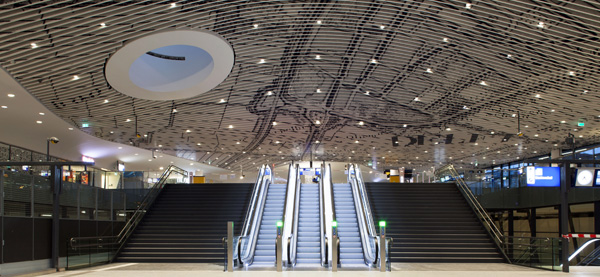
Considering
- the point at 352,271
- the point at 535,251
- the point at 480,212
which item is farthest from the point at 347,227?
the point at 535,251

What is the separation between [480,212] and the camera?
1705cm

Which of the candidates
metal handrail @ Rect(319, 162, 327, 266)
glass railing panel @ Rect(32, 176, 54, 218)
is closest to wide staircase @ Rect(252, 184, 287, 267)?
metal handrail @ Rect(319, 162, 327, 266)

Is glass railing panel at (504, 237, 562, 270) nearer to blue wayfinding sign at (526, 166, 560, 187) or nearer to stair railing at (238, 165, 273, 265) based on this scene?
blue wayfinding sign at (526, 166, 560, 187)

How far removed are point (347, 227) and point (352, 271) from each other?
3.36 meters

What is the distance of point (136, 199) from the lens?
18.5 metres

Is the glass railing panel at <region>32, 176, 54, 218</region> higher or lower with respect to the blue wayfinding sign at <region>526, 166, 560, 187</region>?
lower

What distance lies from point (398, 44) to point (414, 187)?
7.16 metres

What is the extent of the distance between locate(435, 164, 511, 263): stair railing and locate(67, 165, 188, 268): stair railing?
9899 mm

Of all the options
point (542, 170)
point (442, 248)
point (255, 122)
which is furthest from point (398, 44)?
point (255, 122)

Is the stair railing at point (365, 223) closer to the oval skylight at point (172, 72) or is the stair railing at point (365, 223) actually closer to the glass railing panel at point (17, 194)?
the oval skylight at point (172, 72)

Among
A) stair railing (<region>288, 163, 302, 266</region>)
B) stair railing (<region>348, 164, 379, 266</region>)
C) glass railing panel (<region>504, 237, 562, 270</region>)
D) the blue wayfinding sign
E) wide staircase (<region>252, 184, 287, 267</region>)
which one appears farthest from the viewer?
wide staircase (<region>252, 184, 287, 267</region>)

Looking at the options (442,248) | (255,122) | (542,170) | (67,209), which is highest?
(255,122)

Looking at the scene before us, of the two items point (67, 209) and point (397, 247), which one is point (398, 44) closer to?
point (397, 247)

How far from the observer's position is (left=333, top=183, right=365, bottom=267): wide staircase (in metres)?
14.2
